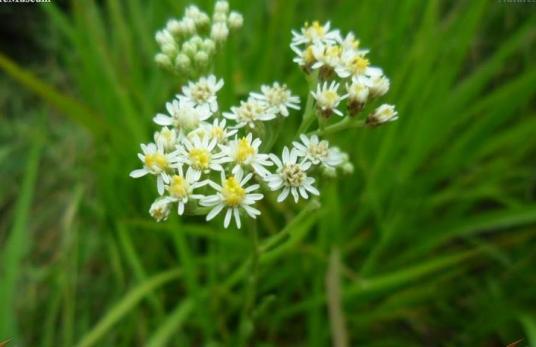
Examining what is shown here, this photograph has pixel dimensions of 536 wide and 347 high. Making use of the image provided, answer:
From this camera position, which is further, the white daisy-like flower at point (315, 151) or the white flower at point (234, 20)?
the white flower at point (234, 20)

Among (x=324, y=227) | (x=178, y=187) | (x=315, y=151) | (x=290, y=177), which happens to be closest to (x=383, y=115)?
(x=315, y=151)

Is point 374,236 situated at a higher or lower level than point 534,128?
lower

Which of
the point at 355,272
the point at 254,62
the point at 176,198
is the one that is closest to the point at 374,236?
the point at 355,272

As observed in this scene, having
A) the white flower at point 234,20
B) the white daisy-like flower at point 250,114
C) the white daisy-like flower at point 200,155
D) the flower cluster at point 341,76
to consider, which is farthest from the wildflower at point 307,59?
the white daisy-like flower at point 200,155

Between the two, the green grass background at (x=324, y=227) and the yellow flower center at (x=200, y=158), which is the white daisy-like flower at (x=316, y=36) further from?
the green grass background at (x=324, y=227)

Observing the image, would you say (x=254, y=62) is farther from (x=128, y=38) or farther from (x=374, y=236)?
(x=374, y=236)

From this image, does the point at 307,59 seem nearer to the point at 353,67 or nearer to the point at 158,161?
the point at 353,67
